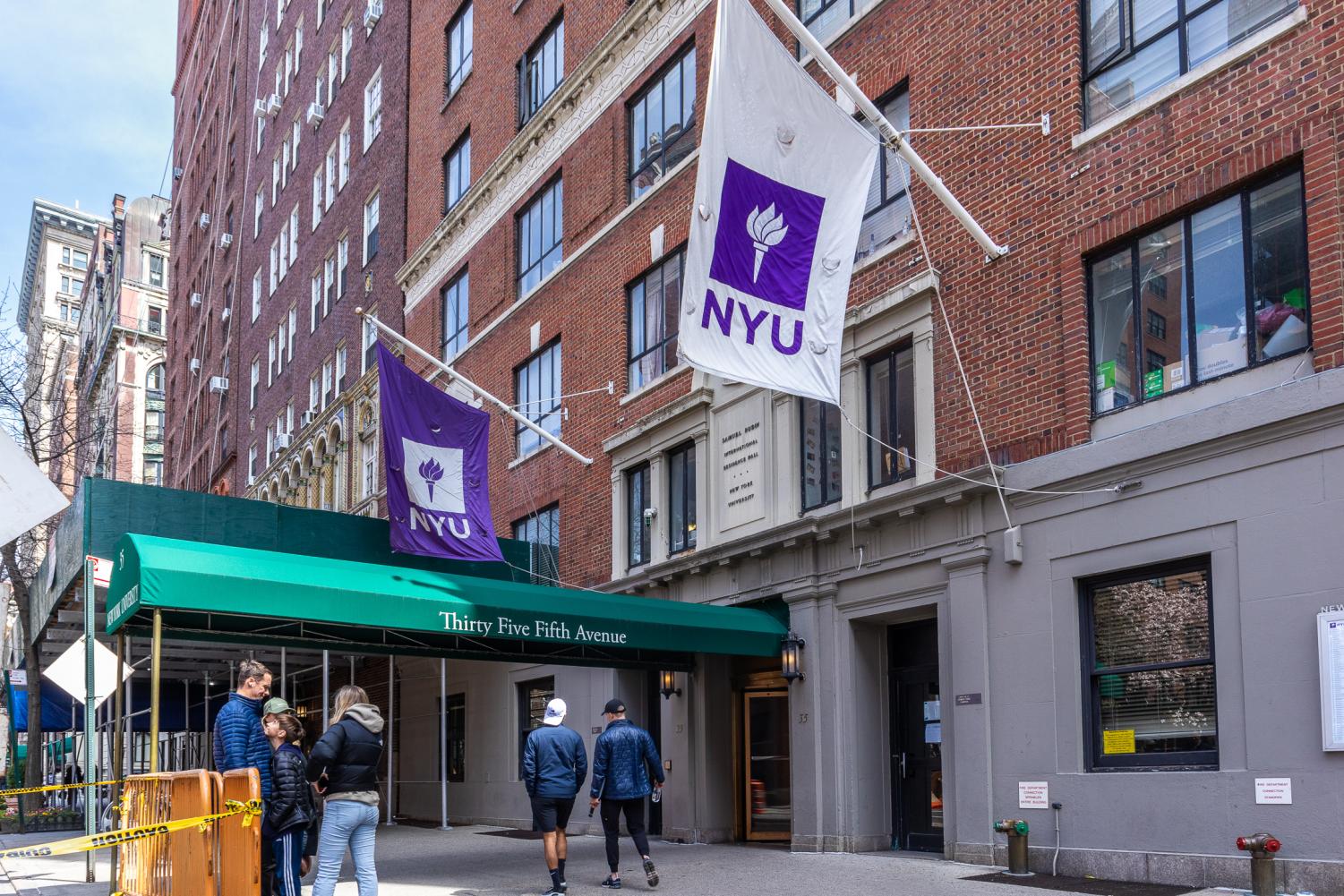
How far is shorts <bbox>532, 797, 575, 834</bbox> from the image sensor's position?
12.6 metres

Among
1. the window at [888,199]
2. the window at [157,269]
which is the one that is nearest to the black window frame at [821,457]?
the window at [888,199]

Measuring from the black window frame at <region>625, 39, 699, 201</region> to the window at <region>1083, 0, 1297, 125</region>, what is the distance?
719 cm

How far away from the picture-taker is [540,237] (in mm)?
25047

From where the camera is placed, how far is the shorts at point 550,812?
1256cm

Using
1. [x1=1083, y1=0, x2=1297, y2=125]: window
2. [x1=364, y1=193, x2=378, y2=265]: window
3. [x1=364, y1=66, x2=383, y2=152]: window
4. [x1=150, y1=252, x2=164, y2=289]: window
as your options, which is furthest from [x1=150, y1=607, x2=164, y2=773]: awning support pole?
[x1=150, y1=252, x2=164, y2=289]: window

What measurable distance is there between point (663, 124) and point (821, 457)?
684 centimetres

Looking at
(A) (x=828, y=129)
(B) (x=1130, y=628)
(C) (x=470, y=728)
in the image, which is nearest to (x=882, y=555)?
Answer: (B) (x=1130, y=628)

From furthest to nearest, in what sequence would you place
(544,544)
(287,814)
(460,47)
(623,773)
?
(460,47), (544,544), (623,773), (287,814)

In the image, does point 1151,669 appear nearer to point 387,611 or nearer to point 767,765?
point 767,765

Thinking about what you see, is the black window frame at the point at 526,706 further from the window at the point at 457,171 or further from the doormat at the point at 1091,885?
the doormat at the point at 1091,885

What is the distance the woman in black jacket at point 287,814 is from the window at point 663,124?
11956mm

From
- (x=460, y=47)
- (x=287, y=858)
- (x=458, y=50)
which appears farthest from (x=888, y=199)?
(x=458, y=50)

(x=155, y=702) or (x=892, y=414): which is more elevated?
(x=892, y=414)

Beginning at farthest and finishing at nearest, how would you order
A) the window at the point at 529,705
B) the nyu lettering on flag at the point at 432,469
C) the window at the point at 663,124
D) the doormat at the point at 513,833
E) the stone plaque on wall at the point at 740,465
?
1. the window at the point at 529,705
2. the doormat at the point at 513,833
3. the window at the point at 663,124
4. the nyu lettering on flag at the point at 432,469
5. the stone plaque on wall at the point at 740,465
